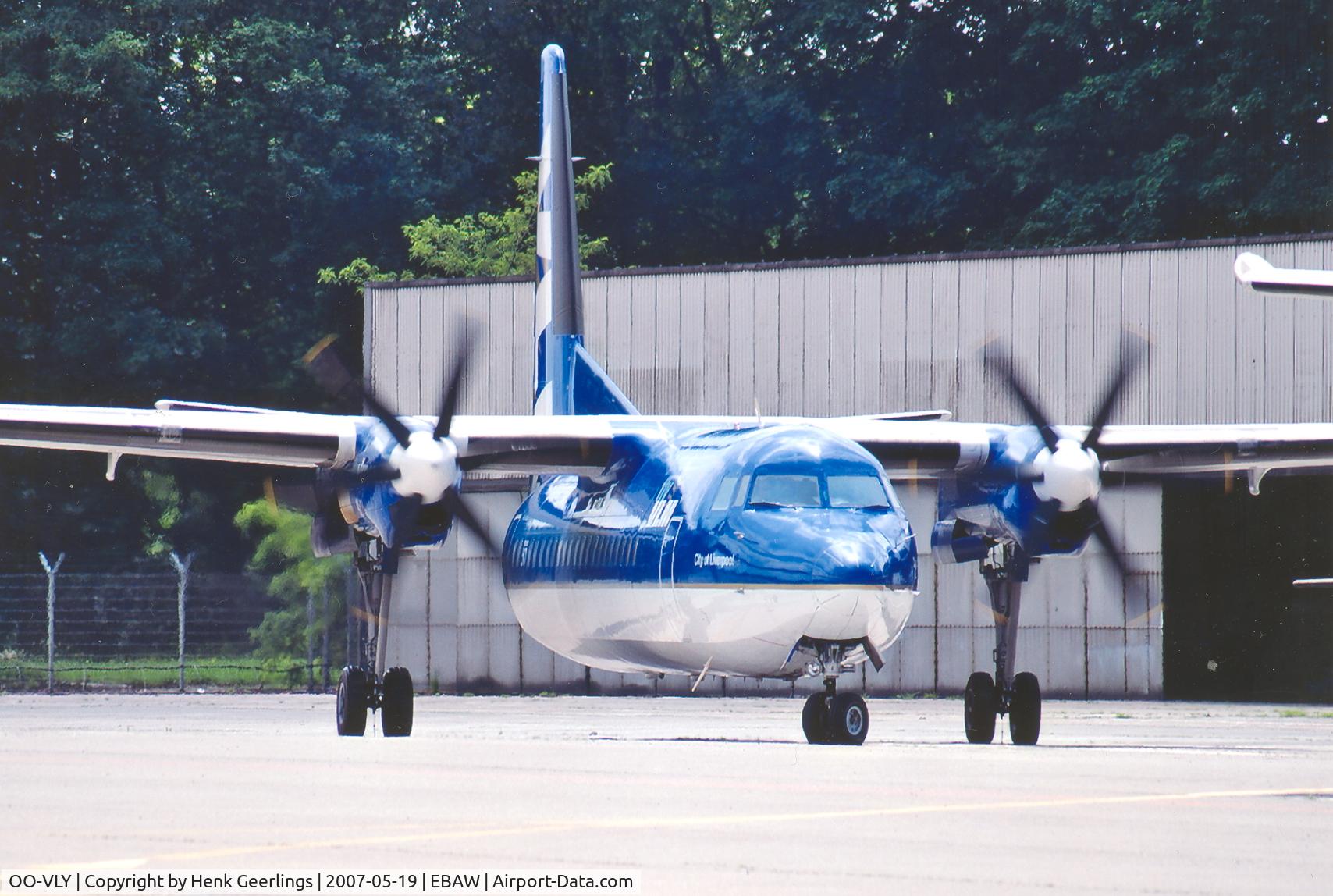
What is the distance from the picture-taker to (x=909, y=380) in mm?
36938

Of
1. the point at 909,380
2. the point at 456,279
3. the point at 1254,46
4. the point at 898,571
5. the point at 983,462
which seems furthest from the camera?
the point at 1254,46

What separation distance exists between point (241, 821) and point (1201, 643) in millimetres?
29429

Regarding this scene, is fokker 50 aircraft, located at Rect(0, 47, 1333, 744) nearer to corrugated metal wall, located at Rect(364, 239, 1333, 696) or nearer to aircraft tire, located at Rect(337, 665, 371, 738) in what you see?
aircraft tire, located at Rect(337, 665, 371, 738)

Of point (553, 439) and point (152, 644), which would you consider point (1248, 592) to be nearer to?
point (553, 439)

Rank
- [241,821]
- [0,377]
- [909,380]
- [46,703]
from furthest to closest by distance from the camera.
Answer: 1. [0,377]
2. [909,380]
3. [46,703]
4. [241,821]

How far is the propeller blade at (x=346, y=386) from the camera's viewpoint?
68.1ft

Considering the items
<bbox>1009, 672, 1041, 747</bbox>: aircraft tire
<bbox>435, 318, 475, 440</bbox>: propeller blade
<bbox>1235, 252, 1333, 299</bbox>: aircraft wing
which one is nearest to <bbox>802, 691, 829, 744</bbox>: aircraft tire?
<bbox>1009, 672, 1041, 747</bbox>: aircraft tire

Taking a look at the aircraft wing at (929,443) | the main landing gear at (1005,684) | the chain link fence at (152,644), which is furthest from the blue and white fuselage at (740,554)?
the chain link fence at (152,644)

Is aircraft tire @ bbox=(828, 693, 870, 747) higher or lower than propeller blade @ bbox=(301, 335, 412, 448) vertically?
lower

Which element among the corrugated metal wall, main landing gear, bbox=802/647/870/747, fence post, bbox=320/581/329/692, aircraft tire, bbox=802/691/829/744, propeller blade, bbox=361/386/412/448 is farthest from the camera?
fence post, bbox=320/581/329/692

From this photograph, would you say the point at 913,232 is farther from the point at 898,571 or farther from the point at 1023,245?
the point at 898,571

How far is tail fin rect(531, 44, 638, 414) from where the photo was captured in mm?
25531

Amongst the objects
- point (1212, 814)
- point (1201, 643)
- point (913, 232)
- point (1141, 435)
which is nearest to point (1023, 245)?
point (913, 232)

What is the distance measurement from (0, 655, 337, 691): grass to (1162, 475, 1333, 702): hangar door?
15977 millimetres
